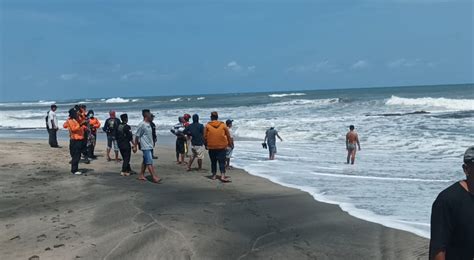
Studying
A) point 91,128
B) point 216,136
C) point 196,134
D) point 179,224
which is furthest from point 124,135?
point 179,224

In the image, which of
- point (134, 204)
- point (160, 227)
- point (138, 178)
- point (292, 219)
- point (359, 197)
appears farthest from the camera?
point (138, 178)

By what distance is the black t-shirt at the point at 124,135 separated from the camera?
12.0 m

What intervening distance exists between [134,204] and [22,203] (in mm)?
2061

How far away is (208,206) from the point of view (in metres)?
9.03

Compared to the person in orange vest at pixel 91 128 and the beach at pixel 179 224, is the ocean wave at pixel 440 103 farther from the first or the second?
the beach at pixel 179 224

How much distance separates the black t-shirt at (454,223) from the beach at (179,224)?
10.4 feet

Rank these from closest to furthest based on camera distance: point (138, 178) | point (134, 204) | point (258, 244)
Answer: point (258, 244), point (134, 204), point (138, 178)

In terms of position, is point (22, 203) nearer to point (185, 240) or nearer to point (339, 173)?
point (185, 240)

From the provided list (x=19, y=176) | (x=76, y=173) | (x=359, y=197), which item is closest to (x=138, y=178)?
(x=76, y=173)

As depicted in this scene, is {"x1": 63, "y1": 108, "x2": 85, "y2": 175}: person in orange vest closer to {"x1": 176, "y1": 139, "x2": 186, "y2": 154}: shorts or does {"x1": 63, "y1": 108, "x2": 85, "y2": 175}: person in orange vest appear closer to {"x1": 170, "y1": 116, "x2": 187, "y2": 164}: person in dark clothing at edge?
{"x1": 170, "y1": 116, "x2": 187, "y2": 164}: person in dark clothing at edge

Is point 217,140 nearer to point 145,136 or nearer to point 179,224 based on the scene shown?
point 145,136

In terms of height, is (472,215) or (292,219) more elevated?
(472,215)

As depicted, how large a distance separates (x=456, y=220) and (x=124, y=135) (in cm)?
986

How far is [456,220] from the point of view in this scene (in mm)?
3041
